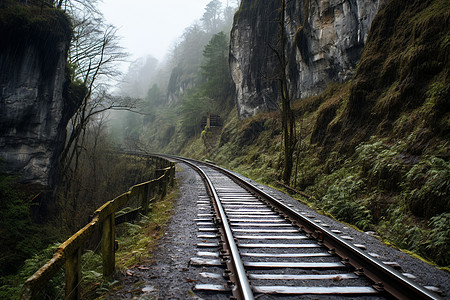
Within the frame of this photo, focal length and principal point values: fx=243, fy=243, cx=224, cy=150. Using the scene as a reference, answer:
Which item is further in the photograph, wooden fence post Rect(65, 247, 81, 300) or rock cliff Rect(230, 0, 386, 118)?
rock cliff Rect(230, 0, 386, 118)

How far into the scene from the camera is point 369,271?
2.94 metres

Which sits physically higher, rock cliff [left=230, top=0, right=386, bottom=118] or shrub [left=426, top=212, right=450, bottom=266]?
rock cliff [left=230, top=0, right=386, bottom=118]

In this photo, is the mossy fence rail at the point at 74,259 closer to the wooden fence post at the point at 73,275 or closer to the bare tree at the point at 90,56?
the wooden fence post at the point at 73,275

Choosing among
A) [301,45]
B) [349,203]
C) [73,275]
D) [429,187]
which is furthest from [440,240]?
[301,45]

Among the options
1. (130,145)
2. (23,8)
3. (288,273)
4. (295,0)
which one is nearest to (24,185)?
(23,8)

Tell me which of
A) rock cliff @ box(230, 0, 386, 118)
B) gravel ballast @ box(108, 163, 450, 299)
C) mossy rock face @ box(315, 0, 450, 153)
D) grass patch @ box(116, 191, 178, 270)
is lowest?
grass patch @ box(116, 191, 178, 270)

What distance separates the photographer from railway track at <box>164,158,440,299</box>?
2.53 metres

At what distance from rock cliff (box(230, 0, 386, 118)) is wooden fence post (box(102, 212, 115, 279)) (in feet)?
28.2

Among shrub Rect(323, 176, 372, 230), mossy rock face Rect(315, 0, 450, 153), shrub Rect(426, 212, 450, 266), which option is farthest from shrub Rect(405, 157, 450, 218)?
shrub Rect(323, 176, 372, 230)

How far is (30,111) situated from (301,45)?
17.7 meters

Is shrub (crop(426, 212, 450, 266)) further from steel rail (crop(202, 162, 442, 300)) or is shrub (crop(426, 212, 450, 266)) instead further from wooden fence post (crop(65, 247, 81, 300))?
Result: wooden fence post (crop(65, 247, 81, 300))

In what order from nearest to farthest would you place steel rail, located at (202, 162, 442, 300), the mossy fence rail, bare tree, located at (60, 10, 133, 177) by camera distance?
the mossy fence rail
steel rail, located at (202, 162, 442, 300)
bare tree, located at (60, 10, 133, 177)

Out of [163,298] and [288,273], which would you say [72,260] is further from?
[288,273]

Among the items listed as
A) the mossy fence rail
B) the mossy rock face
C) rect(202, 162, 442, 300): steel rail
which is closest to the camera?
the mossy fence rail
